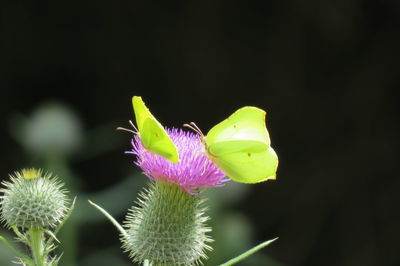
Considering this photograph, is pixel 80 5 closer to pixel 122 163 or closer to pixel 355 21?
pixel 122 163

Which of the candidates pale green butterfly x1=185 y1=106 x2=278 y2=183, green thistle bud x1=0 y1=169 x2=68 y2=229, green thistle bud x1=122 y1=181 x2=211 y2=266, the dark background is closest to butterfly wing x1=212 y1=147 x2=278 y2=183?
pale green butterfly x1=185 y1=106 x2=278 y2=183

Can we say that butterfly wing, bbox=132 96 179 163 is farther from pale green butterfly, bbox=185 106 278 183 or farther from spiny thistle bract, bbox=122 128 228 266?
pale green butterfly, bbox=185 106 278 183

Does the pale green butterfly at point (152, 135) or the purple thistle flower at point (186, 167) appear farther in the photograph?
the purple thistle flower at point (186, 167)

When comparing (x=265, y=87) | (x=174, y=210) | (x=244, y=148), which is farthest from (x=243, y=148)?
(x=265, y=87)

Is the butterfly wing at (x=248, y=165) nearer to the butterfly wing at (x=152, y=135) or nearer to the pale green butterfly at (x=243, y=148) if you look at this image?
the pale green butterfly at (x=243, y=148)

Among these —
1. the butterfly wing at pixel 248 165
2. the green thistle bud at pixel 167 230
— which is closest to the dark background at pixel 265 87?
the green thistle bud at pixel 167 230

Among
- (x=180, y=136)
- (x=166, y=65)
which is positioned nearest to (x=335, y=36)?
(x=166, y=65)
